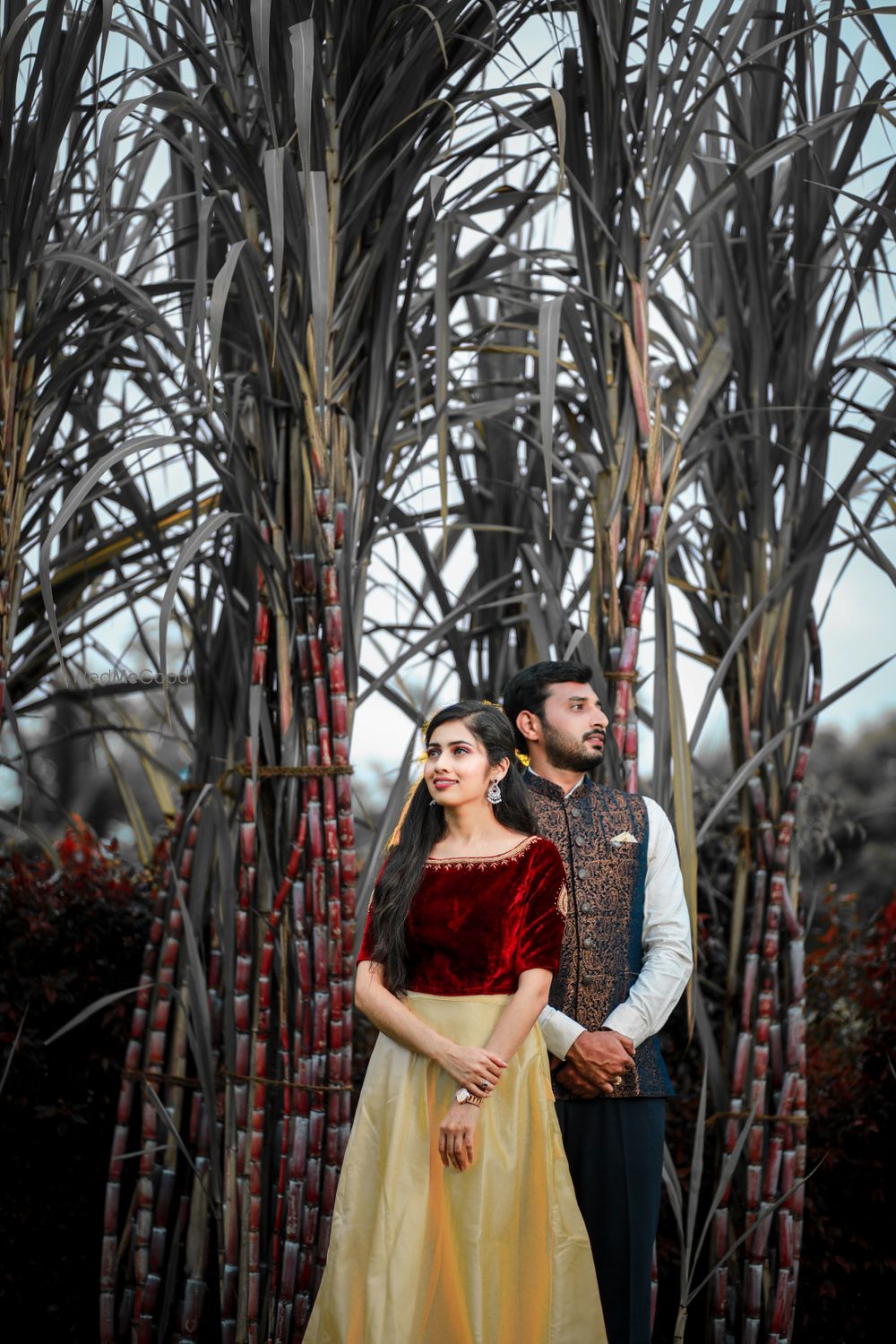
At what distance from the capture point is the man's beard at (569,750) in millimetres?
1942

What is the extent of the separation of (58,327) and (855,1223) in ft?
7.44

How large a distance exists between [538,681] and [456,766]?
0.28 meters

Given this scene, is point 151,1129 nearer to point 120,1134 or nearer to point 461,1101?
point 120,1134

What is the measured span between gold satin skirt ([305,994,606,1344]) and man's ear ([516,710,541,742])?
449 mm

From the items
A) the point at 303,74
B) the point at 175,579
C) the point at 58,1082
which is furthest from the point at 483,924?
the point at 58,1082

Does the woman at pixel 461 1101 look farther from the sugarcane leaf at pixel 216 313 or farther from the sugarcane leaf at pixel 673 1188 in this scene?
the sugarcane leaf at pixel 216 313

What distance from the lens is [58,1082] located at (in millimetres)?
2633

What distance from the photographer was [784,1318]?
2215 millimetres

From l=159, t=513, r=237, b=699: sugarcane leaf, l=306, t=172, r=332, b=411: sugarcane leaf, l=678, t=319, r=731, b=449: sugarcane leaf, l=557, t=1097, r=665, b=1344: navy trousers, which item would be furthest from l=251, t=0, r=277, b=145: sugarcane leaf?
l=557, t=1097, r=665, b=1344: navy trousers

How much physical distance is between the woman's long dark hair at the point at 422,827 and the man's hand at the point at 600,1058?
0.28m

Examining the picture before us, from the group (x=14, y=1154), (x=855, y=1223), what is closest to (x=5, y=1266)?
(x=14, y=1154)

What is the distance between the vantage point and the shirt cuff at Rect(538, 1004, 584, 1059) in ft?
5.97

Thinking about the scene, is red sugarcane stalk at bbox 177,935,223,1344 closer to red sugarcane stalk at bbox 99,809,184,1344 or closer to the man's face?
red sugarcane stalk at bbox 99,809,184,1344

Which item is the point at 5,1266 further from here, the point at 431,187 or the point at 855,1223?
the point at 431,187
